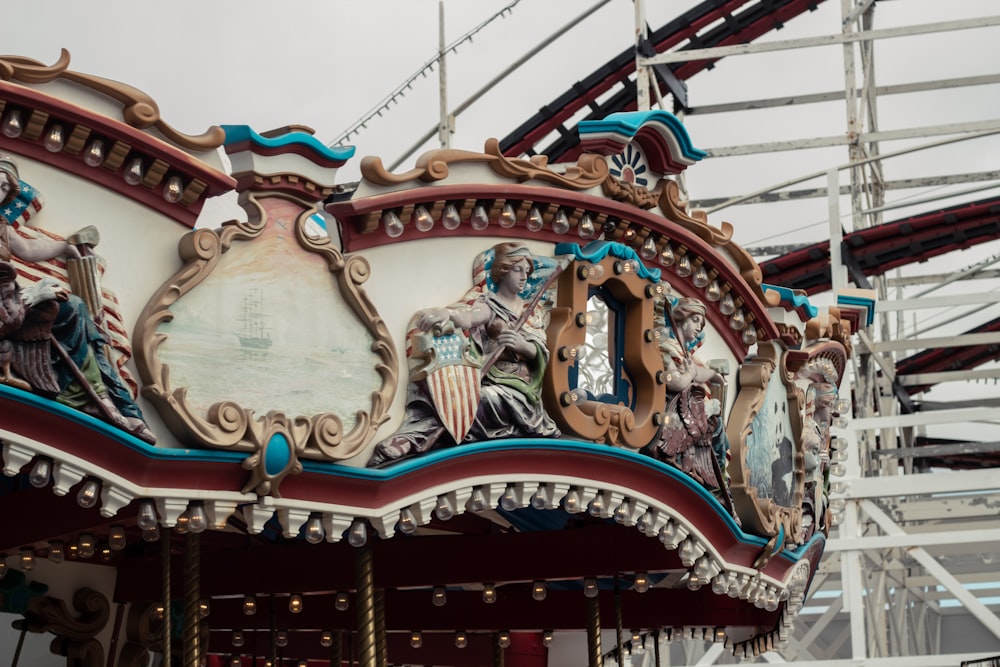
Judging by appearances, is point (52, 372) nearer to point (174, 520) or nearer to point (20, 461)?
point (20, 461)

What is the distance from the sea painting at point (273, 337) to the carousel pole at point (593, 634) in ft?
10.2

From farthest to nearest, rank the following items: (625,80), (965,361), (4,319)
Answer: (965,361), (625,80), (4,319)

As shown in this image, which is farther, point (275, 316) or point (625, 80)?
point (625, 80)

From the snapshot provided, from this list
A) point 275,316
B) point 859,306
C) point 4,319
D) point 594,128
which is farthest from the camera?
point 859,306

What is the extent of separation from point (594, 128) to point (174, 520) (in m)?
3.08

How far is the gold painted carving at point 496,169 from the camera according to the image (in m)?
6.75

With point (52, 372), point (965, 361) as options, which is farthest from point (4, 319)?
point (965, 361)

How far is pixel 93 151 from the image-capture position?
5801 mm

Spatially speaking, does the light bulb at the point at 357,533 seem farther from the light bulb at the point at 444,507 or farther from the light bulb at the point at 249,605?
the light bulb at the point at 249,605

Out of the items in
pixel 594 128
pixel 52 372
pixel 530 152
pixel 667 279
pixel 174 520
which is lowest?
pixel 174 520

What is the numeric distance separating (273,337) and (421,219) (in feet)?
3.25

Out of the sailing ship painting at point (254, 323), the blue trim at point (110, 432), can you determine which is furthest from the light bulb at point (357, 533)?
the sailing ship painting at point (254, 323)

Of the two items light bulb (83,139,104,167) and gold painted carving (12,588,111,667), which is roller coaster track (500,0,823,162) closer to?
gold painted carving (12,588,111,667)

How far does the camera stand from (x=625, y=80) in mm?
21047
